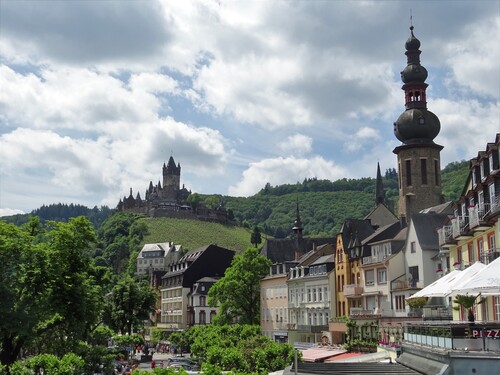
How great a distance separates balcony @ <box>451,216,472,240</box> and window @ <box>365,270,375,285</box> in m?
24.8

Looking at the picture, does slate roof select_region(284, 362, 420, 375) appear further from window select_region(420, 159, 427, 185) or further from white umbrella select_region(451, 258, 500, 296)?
window select_region(420, 159, 427, 185)

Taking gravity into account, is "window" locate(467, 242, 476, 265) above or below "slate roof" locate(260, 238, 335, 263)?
below

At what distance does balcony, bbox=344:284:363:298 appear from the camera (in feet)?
225

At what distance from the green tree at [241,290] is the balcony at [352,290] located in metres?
17.7

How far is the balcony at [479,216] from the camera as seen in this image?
3541cm

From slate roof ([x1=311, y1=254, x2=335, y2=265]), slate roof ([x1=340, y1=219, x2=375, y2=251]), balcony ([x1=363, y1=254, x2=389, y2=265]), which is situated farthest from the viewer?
slate roof ([x1=311, y1=254, x2=335, y2=265])

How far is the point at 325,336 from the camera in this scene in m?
72.5

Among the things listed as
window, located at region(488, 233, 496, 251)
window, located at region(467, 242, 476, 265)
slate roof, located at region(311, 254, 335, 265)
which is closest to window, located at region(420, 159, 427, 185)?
slate roof, located at region(311, 254, 335, 265)

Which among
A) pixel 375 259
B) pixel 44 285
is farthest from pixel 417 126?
pixel 44 285

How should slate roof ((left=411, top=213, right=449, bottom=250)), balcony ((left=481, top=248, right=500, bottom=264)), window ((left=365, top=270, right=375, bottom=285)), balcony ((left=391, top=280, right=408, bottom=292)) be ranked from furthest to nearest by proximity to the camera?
window ((left=365, top=270, right=375, bottom=285)), balcony ((left=391, top=280, right=408, bottom=292)), slate roof ((left=411, top=213, right=449, bottom=250)), balcony ((left=481, top=248, right=500, bottom=264))

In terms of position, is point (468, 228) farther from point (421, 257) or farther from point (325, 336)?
point (325, 336)

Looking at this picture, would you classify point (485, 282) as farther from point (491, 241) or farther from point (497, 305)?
point (491, 241)

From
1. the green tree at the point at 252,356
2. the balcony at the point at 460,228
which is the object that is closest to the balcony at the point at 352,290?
the green tree at the point at 252,356

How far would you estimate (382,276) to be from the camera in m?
64.8
